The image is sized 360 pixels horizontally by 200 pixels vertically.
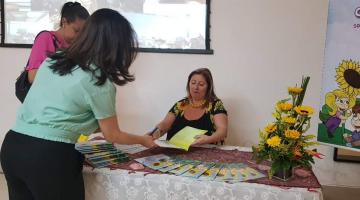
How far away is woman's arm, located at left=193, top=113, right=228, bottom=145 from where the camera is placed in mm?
1992

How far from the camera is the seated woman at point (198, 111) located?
2.38 metres

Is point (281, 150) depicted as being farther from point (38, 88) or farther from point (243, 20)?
point (243, 20)

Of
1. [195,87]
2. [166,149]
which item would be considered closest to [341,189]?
[195,87]

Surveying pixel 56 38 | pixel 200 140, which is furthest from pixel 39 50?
pixel 200 140

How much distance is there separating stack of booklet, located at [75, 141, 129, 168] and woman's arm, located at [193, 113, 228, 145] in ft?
1.39

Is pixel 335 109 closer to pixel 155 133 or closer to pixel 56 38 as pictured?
pixel 155 133

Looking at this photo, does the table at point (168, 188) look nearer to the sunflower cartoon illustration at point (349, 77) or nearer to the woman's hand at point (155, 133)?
the woman's hand at point (155, 133)

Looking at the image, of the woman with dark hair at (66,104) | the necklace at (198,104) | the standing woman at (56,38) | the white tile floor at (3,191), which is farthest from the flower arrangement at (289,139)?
the white tile floor at (3,191)

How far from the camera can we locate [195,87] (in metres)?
2.44

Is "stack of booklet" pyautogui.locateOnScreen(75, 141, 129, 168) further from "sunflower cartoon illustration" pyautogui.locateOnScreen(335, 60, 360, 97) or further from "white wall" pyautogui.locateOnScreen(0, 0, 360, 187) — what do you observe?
"sunflower cartoon illustration" pyautogui.locateOnScreen(335, 60, 360, 97)

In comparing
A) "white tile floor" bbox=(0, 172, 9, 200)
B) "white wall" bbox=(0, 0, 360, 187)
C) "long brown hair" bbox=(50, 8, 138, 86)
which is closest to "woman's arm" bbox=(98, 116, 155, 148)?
"long brown hair" bbox=(50, 8, 138, 86)

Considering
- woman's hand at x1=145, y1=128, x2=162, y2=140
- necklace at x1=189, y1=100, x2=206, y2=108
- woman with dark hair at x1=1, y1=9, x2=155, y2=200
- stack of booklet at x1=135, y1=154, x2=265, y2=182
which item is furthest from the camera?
necklace at x1=189, y1=100, x2=206, y2=108

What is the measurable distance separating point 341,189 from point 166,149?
5.64ft

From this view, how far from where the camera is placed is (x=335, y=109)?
244 centimetres
